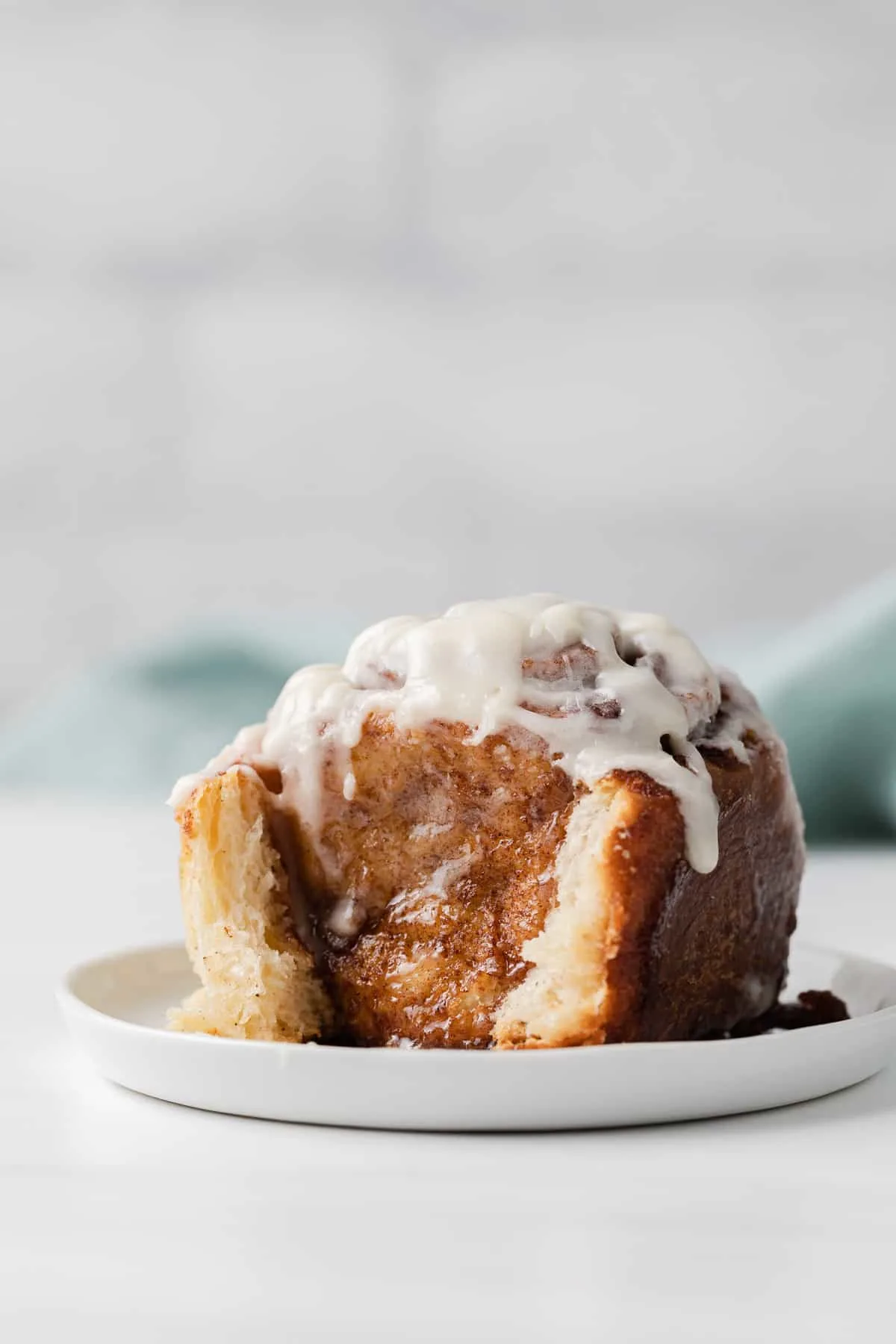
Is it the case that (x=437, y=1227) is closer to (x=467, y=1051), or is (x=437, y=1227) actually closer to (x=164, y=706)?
(x=467, y=1051)

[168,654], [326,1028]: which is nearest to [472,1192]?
[326,1028]

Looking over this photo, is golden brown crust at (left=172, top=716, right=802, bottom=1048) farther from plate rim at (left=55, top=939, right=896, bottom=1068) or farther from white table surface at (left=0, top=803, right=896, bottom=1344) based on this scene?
white table surface at (left=0, top=803, right=896, bottom=1344)

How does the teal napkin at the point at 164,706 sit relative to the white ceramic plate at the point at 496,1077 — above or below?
below

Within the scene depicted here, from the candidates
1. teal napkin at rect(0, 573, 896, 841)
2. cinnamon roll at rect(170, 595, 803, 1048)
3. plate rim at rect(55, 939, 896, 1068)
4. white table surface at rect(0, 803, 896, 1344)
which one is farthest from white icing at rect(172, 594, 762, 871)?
teal napkin at rect(0, 573, 896, 841)

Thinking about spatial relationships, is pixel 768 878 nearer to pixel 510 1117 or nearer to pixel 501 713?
pixel 501 713

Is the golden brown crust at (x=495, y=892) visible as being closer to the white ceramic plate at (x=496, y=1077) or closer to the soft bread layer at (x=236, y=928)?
the soft bread layer at (x=236, y=928)

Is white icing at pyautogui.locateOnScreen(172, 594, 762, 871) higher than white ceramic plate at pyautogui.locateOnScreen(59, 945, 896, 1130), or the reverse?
white icing at pyautogui.locateOnScreen(172, 594, 762, 871)

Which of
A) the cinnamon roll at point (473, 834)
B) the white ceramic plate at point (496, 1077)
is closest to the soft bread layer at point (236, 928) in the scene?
the cinnamon roll at point (473, 834)
